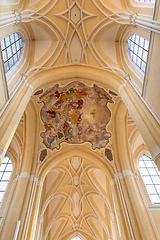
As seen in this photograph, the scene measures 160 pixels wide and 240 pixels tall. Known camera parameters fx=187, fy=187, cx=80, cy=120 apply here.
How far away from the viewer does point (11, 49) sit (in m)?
Result: 9.09

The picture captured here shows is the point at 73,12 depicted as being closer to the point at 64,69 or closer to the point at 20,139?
the point at 64,69

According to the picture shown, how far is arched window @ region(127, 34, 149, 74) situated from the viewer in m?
8.84

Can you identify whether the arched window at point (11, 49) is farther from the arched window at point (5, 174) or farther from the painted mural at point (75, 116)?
the arched window at point (5, 174)

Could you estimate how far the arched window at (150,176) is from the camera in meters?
11.4

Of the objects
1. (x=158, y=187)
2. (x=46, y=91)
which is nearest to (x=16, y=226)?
(x=46, y=91)

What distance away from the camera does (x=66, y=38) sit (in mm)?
11305

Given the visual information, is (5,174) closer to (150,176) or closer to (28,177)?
(28,177)

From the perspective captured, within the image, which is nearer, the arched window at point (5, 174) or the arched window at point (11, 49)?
the arched window at point (11, 49)

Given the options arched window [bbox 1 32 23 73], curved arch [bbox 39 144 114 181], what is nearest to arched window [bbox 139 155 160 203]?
curved arch [bbox 39 144 114 181]

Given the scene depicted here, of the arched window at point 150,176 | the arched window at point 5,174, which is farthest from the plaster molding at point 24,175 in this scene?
the arched window at point 150,176

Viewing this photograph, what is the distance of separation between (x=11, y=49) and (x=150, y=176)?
37.1ft

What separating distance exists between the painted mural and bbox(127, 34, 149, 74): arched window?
3139mm

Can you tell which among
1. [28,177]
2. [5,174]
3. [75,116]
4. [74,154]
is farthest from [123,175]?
[5,174]

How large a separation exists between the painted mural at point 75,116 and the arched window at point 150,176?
3.13m
